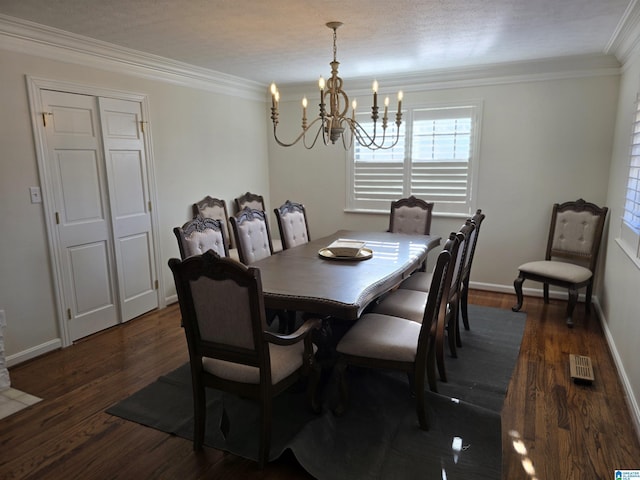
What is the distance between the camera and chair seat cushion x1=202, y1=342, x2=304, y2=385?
6.46ft

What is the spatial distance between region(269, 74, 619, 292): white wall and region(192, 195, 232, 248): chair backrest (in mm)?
2034

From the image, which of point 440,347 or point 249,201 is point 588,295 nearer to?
point 440,347

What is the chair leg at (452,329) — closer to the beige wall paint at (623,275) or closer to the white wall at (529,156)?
the beige wall paint at (623,275)

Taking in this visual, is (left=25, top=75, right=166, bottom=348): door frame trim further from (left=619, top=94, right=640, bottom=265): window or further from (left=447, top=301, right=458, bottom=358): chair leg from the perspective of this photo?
(left=619, top=94, right=640, bottom=265): window

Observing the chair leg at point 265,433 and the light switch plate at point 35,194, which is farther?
the light switch plate at point 35,194

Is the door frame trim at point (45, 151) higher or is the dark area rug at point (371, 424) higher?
the door frame trim at point (45, 151)

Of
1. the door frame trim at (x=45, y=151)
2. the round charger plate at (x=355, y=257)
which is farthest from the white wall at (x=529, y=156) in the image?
the door frame trim at (x=45, y=151)

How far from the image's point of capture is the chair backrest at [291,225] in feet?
12.2

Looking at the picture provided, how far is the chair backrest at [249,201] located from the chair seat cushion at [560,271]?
10.1 ft

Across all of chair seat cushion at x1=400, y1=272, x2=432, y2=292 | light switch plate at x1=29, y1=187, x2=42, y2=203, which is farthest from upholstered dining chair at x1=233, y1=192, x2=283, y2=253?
light switch plate at x1=29, y1=187, x2=42, y2=203

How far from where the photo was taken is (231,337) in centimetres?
194

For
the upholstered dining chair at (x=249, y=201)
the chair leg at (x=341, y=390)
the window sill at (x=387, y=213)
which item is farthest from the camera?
the upholstered dining chair at (x=249, y=201)

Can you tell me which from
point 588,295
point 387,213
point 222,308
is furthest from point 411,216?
point 222,308

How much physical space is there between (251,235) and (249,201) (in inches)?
75.4
